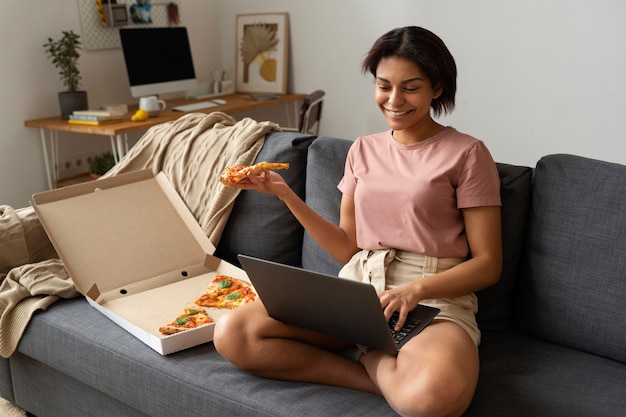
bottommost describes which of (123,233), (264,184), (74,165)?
(74,165)

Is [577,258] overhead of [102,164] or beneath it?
overhead

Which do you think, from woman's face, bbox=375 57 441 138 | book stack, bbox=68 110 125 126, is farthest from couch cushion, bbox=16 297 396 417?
book stack, bbox=68 110 125 126

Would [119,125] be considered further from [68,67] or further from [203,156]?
[203,156]

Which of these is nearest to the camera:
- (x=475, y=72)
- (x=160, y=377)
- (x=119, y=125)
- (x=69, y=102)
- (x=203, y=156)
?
(x=160, y=377)

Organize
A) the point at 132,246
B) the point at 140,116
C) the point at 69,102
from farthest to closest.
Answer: the point at 69,102
the point at 140,116
the point at 132,246

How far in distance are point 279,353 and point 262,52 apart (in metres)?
3.48

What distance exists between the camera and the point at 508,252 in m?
1.82

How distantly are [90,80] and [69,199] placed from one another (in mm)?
2102

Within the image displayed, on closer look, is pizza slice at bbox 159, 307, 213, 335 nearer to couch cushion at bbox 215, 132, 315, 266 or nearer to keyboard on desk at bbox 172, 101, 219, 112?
couch cushion at bbox 215, 132, 315, 266

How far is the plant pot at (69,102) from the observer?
385 cm

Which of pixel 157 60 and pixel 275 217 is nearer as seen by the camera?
pixel 275 217

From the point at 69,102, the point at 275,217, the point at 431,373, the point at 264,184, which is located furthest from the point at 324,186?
the point at 69,102

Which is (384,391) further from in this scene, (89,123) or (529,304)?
(89,123)

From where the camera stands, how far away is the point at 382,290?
170cm
